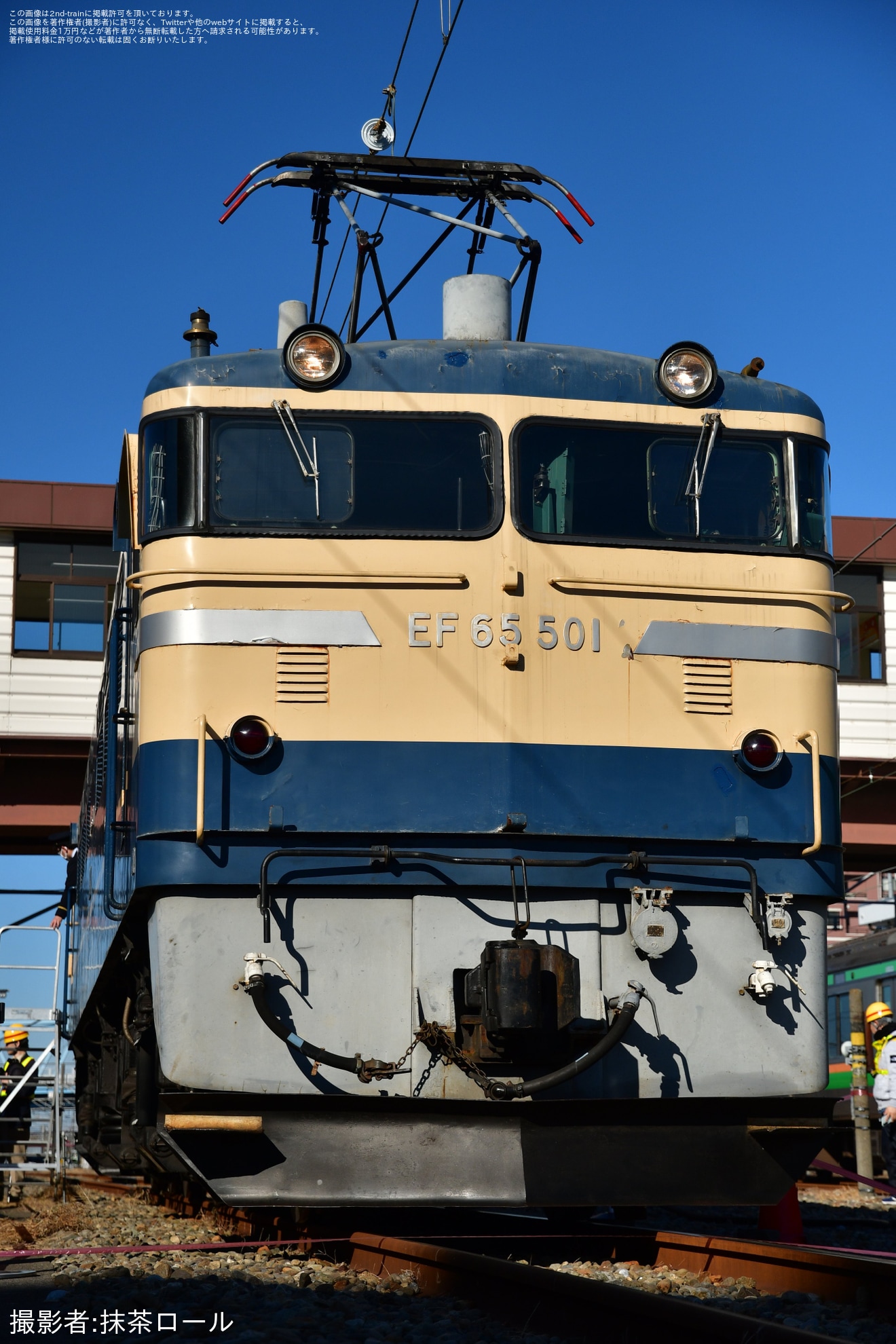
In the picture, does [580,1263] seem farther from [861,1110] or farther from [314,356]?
[861,1110]

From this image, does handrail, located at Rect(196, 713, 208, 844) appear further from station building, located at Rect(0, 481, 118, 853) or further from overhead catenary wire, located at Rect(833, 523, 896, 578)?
station building, located at Rect(0, 481, 118, 853)

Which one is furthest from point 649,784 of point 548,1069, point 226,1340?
point 226,1340

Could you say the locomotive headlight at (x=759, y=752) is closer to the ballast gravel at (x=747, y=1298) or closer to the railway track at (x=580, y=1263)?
the railway track at (x=580, y=1263)

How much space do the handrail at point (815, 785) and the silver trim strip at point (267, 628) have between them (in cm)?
193

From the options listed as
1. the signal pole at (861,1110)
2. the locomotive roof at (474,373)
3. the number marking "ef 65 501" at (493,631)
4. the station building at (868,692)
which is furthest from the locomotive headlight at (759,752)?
the station building at (868,692)

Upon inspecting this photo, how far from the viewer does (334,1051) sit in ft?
19.5

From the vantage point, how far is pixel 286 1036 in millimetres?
5871

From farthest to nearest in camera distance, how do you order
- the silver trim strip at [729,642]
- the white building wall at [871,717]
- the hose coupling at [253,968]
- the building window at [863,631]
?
the building window at [863,631], the white building wall at [871,717], the silver trim strip at [729,642], the hose coupling at [253,968]

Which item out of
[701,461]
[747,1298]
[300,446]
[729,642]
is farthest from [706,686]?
[747,1298]

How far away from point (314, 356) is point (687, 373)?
169cm

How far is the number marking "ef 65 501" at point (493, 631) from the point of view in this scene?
6398 mm

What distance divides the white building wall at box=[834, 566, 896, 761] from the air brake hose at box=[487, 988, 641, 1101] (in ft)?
47.1

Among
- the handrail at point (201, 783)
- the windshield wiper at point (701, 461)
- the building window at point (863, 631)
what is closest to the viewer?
the handrail at point (201, 783)

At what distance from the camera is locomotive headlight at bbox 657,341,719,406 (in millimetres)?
6848
